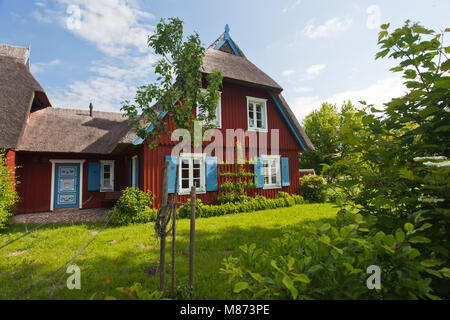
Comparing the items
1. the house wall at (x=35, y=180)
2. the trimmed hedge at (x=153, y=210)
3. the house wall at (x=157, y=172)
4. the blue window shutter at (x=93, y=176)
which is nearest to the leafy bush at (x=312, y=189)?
the trimmed hedge at (x=153, y=210)

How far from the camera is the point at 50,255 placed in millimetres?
4316

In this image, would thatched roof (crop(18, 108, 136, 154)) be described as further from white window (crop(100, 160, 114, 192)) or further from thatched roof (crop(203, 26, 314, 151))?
thatched roof (crop(203, 26, 314, 151))

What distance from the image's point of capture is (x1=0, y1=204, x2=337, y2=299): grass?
9.53ft

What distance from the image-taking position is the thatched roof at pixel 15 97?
7.86m

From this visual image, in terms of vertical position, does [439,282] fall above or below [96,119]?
below

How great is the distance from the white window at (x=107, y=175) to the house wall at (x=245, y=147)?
4.50m

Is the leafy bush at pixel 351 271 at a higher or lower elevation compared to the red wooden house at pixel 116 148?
lower

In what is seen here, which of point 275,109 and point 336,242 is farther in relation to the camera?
point 275,109

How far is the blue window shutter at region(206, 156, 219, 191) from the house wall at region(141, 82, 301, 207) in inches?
10.9

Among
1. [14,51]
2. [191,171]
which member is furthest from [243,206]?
[14,51]

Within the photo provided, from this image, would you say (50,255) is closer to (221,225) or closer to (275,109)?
(221,225)

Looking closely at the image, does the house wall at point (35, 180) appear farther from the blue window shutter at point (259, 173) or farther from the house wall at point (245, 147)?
the blue window shutter at point (259, 173)
